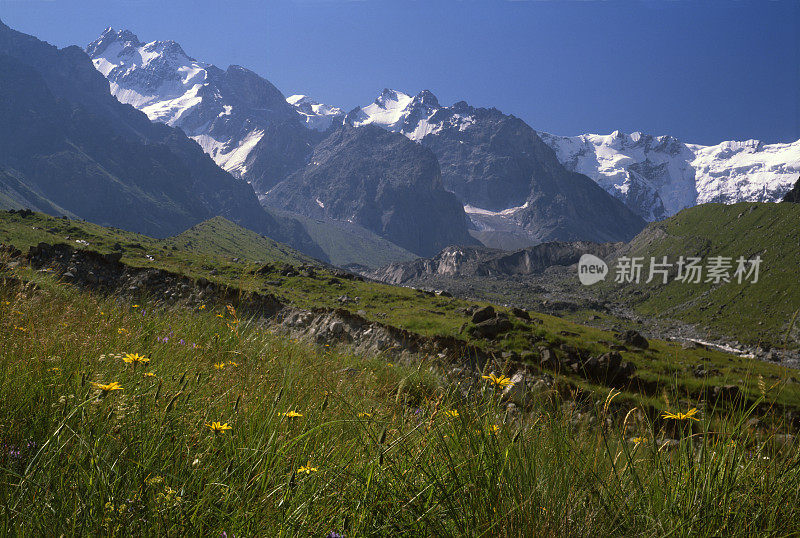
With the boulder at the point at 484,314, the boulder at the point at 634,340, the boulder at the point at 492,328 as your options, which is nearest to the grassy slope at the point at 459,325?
the boulder at the point at 492,328

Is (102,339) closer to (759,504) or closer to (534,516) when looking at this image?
(534,516)

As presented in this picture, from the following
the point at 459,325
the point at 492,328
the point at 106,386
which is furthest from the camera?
the point at 459,325

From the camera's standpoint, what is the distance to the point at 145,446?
7.75 ft

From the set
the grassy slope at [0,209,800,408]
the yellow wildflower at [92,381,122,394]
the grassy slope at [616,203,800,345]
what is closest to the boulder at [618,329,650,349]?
the grassy slope at [0,209,800,408]

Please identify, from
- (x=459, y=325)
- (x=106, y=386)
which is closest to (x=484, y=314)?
(x=459, y=325)

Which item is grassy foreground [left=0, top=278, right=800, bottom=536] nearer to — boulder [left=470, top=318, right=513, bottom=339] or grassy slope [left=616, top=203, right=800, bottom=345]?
boulder [left=470, top=318, right=513, bottom=339]

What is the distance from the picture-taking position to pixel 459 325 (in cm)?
2861

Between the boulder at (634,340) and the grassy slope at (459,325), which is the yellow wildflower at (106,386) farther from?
the boulder at (634,340)

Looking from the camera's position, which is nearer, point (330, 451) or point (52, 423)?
point (52, 423)

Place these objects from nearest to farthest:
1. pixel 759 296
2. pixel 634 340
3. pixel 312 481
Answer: pixel 312 481 → pixel 634 340 → pixel 759 296

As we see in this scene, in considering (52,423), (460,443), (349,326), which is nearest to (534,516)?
(460,443)

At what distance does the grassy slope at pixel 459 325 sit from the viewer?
14197mm

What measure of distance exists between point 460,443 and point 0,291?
726 centimetres

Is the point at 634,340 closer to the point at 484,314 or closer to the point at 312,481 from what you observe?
the point at 484,314
